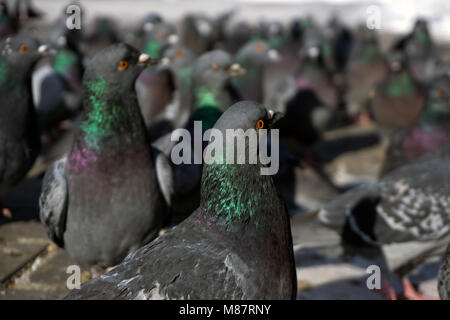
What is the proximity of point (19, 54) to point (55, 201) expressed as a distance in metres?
1.63

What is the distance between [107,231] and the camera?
3814 mm

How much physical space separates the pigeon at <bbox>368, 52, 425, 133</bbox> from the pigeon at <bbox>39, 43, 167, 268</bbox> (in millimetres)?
5947

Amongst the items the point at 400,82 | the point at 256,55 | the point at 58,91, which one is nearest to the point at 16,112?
the point at 58,91

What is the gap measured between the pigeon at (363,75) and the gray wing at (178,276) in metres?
9.43

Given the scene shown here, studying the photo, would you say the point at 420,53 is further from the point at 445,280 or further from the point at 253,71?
the point at 445,280

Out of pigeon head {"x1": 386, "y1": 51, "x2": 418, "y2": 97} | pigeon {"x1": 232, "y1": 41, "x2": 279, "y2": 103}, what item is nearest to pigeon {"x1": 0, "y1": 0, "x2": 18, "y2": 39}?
pigeon {"x1": 232, "y1": 41, "x2": 279, "y2": 103}

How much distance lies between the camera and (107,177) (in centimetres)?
377

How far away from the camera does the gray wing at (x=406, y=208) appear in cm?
467

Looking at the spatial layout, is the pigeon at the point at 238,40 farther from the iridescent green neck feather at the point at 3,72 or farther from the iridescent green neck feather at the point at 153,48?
the iridescent green neck feather at the point at 3,72

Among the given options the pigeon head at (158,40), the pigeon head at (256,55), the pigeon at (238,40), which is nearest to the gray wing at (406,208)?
the pigeon head at (256,55)

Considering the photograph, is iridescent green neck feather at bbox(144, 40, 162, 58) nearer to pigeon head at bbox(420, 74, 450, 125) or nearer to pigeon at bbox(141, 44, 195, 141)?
pigeon at bbox(141, 44, 195, 141)

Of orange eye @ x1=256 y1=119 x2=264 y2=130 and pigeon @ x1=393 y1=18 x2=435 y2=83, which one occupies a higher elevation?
orange eye @ x1=256 y1=119 x2=264 y2=130

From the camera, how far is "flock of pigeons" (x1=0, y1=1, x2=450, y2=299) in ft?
8.90

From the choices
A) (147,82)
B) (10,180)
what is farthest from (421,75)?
(10,180)
